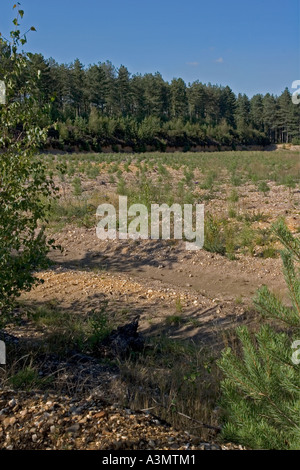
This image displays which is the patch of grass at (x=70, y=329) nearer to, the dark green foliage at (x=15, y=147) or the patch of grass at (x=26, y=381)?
the dark green foliage at (x=15, y=147)

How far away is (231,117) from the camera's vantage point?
91.1m

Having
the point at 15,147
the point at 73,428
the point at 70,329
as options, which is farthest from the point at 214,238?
the point at 73,428

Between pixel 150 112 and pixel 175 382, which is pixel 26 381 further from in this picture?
pixel 150 112

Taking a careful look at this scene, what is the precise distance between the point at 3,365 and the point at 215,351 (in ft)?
7.88

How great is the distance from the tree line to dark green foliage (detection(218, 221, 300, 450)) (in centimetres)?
4067

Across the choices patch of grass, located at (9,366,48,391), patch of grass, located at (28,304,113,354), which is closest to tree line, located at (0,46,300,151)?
patch of grass, located at (28,304,113,354)

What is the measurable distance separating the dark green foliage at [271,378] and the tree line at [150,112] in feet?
133

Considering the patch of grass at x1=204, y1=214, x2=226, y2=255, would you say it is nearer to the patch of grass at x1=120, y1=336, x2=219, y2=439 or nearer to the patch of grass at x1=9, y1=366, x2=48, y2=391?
the patch of grass at x1=120, y1=336, x2=219, y2=439

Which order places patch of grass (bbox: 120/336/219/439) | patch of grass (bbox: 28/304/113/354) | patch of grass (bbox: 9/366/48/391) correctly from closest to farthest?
patch of grass (bbox: 120/336/219/439)
patch of grass (bbox: 9/366/48/391)
patch of grass (bbox: 28/304/113/354)

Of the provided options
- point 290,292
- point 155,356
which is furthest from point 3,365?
point 290,292

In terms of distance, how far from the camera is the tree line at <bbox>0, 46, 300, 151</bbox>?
171ft

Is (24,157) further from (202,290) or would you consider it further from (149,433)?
(202,290)

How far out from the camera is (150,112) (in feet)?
244

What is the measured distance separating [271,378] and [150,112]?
75.7m
